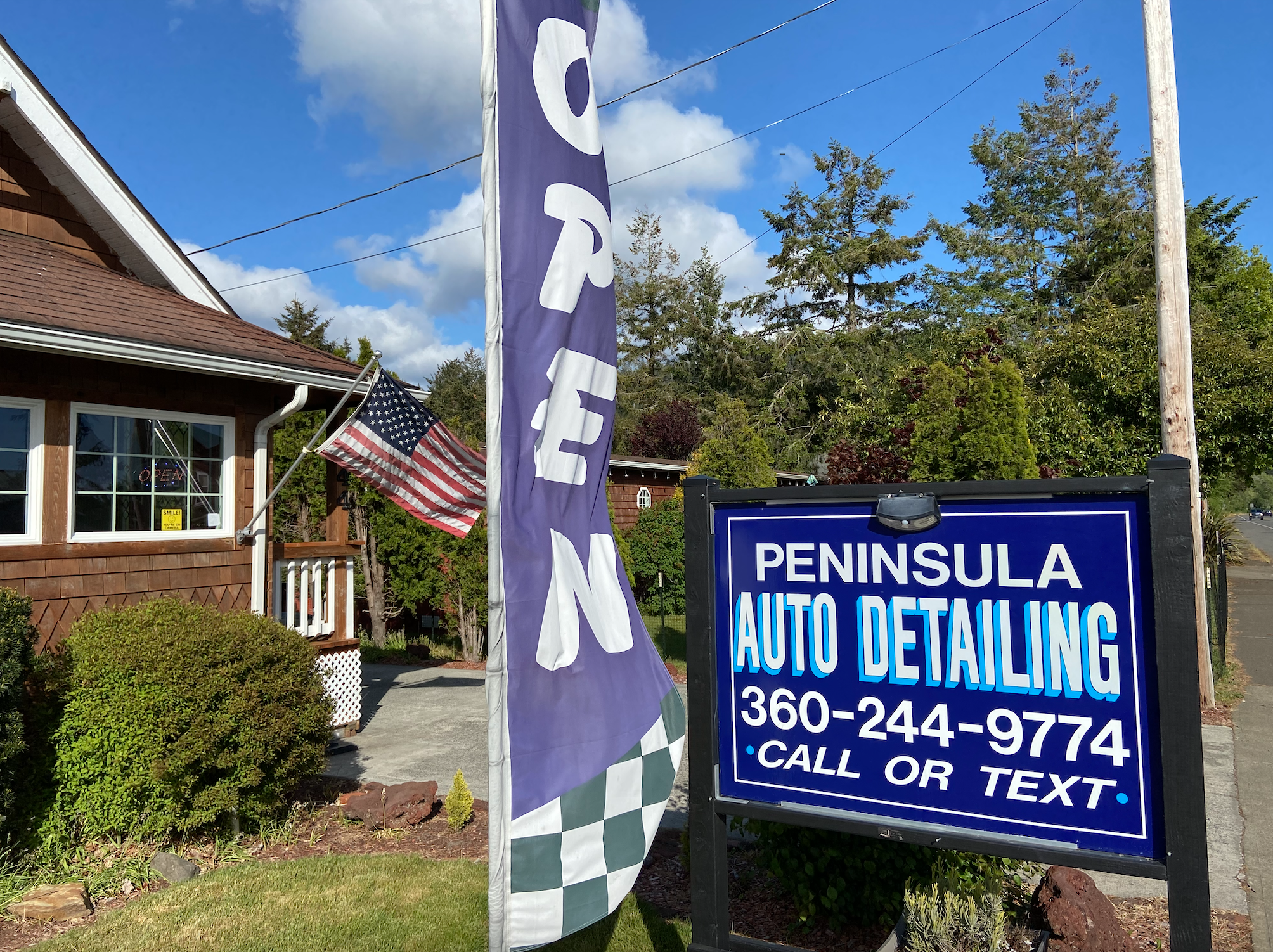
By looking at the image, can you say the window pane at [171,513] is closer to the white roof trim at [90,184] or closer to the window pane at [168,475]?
the window pane at [168,475]

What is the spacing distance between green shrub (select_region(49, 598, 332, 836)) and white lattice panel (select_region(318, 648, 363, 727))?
287 centimetres

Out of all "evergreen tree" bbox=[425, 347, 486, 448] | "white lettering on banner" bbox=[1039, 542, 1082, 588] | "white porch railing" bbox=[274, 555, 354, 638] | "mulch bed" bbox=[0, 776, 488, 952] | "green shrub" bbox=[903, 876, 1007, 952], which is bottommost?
"mulch bed" bbox=[0, 776, 488, 952]

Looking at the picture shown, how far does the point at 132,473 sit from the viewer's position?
6.88 metres

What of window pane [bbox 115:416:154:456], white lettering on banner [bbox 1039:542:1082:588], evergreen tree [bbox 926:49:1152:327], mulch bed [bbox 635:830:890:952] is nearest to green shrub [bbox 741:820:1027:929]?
mulch bed [bbox 635:830:890:952]

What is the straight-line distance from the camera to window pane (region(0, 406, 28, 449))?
609 cm

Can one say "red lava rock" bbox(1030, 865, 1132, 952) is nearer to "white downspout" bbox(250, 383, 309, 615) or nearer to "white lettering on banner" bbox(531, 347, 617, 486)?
"white lettering on banner" bbox(531, 347, 617, 486)

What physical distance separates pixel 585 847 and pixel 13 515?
5.63 meters

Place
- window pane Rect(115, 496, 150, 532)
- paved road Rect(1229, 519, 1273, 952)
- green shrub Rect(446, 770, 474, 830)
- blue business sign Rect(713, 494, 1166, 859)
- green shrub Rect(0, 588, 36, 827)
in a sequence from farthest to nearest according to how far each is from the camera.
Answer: window pane Rect(115, 496, 150, 532) → green shrub Rect(446, 770, 474, 830) → paved road Rect(1229, 519, 1273, 952) → green shrub Rect(0, 588, 36, 827) → blue business sign Rect(713, 494, 1166, 859)

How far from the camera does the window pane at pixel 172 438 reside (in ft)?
23.2

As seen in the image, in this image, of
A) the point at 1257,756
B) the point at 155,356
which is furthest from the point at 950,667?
the point at 1257,756

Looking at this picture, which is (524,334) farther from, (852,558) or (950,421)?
(950,421)

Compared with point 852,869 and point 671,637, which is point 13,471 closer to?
point 852,869

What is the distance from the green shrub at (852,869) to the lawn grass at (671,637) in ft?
24.7

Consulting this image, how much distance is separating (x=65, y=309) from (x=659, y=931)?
5.79 m
